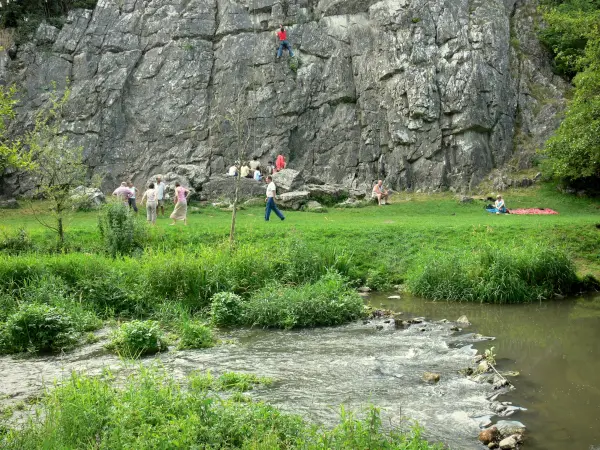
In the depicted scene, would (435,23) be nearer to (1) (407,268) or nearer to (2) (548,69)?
(2) (548,69)

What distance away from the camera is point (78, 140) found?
48.2 m

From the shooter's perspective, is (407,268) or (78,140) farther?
(78,140)

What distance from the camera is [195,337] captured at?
13812 millimetres

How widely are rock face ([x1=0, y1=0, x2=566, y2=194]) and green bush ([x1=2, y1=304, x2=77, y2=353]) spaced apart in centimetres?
3224

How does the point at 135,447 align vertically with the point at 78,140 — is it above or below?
below

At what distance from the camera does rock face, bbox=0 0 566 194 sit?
45.7 metres

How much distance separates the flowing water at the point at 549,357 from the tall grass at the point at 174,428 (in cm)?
238

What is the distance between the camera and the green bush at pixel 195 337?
44.7 ft

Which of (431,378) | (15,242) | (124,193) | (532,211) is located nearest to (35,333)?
(431,378)

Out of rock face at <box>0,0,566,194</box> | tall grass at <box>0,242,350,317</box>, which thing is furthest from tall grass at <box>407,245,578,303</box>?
rock face at <box>0,0,566,194</box>

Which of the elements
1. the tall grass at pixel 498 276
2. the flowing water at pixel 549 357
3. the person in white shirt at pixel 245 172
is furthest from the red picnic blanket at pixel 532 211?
the person in white shirt at pixel 245 172

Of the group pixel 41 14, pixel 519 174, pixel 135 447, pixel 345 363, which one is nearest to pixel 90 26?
pixel 41 14

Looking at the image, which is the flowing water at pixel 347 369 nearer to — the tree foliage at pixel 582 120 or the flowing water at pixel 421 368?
the flowing water at pixel 421 368

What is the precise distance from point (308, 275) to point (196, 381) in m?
10.1
